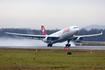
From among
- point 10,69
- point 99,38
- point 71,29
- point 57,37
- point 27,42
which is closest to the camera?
point 10,69

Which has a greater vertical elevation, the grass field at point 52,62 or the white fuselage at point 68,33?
the white fuselage at point 68,33

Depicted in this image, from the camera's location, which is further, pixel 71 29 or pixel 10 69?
pixel 71 29

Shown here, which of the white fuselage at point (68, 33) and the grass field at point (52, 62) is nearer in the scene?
the grass field at point (52, 62)

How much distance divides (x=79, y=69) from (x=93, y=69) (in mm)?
1343

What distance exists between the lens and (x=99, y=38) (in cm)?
15125

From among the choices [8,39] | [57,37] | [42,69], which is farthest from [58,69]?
[8,39]

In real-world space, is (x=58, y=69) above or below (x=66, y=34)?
below

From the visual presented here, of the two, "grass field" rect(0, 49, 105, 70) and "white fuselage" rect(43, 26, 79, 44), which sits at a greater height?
"white fuselage" rect(43, 26, 79, 44)

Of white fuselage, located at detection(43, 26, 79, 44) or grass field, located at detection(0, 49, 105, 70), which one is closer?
grass field, located at detection(0, 49, 105, 70)

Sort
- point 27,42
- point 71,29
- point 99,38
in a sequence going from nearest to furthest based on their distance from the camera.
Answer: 1. point 71,29
2. point 27,42
3. point 99,38

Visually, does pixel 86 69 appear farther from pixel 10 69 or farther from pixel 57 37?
pixel 57 37

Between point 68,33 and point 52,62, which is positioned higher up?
point 68,33

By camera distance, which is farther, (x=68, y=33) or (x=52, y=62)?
(x=68, y=33)

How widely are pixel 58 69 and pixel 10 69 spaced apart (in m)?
4.54
